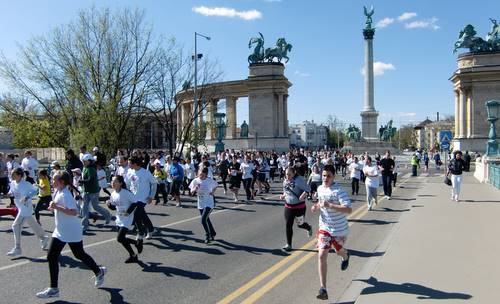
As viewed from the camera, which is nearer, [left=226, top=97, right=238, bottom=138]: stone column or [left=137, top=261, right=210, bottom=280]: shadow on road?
[left=137, top=261, right=210, bottom=280]: shadow on road

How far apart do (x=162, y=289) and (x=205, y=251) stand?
2.72 m

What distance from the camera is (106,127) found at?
26.7m

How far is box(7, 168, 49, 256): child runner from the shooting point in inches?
375

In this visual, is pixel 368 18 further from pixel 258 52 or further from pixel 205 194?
pixel 205 194

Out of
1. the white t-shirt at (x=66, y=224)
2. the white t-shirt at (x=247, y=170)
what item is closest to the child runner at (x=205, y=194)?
the white t-shirt at (x=66, y=224)

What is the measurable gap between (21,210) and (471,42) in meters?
68.5

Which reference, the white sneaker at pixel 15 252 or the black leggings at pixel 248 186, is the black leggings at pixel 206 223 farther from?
the black leggings at pixel 248 186

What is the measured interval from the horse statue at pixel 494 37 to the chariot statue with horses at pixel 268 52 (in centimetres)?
2647

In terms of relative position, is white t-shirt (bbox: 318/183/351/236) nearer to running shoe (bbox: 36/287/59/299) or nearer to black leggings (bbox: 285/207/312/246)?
black leggings (bbox: 285/207/312/246)

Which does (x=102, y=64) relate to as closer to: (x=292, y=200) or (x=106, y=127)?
(x=106, y=127)

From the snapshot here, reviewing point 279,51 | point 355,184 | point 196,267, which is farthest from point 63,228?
point 279,51

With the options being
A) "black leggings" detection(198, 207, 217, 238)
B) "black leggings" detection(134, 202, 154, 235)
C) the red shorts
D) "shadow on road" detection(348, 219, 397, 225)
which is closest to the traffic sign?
"shadow on road" detection(348, 219, 397, 225)

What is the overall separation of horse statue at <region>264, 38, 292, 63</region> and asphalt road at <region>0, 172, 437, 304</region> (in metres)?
60.1

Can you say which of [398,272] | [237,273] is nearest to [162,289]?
[237,273]
